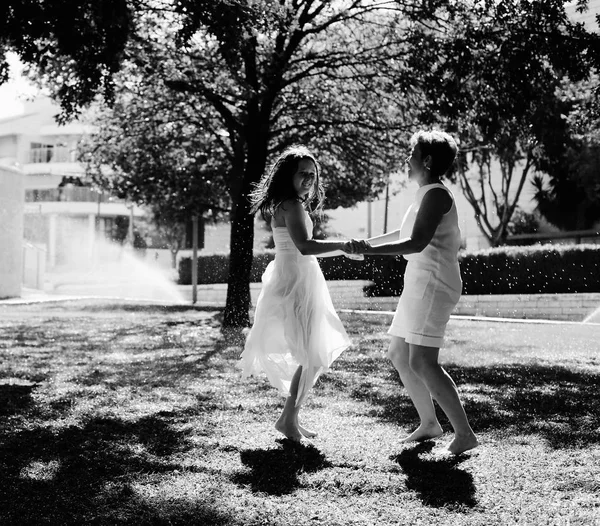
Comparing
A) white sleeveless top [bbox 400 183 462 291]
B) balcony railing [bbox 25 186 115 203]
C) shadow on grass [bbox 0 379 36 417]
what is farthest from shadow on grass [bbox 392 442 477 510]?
balcony railing [bbox 25 186 115 203]

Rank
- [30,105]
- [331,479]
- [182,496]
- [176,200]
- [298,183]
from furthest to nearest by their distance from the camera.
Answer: [30,105] → [176,200] → [298,183] → [331,479] → [182,496]

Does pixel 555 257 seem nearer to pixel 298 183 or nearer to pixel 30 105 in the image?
pixel 298 183

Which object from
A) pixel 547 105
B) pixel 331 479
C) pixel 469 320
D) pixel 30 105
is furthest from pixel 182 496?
pixel 30 105

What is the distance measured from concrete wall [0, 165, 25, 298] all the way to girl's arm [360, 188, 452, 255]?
2027 cm

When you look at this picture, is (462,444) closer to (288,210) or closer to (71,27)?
(288,210)

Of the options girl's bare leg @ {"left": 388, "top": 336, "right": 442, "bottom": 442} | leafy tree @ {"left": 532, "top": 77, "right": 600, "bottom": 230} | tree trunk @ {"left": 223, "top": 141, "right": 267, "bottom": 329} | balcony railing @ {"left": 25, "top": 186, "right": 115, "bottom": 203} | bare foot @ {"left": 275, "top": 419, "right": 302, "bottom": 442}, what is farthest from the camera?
balcony railing @ {"left": 25, "top": 186, "right": 115, "bottom": 203}

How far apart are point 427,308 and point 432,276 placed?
0.61 ft

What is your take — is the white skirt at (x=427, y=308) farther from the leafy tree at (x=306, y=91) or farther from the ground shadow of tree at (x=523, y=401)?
the leafy tree at (x=306, y=91)

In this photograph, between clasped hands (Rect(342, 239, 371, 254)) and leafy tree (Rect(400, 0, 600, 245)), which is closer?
clasped hands (Rect(342, 239, 371, 254))

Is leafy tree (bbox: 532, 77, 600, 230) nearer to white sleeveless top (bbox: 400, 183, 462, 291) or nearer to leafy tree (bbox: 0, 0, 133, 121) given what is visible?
leafy tree (bbox: 0, 0, 133, 121)

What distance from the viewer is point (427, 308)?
14.4ft

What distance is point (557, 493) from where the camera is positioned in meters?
3.70

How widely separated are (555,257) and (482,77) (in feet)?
36.4

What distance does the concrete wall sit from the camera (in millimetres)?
22578
